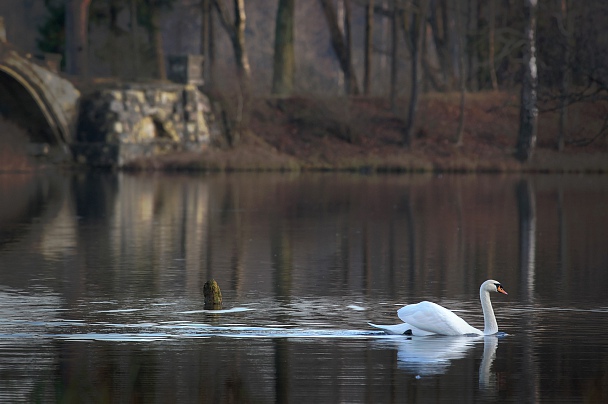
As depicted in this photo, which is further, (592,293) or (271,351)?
(592,293)

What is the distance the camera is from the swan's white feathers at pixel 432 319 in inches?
562

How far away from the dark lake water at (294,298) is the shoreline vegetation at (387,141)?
1851 cm

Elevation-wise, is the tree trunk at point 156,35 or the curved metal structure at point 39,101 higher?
the tree trunk at point 156,35

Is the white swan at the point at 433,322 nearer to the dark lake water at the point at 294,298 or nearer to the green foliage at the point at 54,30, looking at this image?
the dark lake water at the point at 294,298

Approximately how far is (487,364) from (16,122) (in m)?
44.5

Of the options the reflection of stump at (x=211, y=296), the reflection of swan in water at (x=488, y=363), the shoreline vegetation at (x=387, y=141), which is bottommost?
the reflection of swan in water at (x=488, y=363)

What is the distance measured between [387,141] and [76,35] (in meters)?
13.3

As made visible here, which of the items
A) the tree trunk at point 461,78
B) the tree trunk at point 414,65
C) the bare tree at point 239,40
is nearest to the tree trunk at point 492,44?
the tree trunk at point 461,78

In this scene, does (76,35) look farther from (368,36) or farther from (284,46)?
(368,36)

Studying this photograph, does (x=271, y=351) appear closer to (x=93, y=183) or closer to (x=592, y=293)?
(x=592, y=293)

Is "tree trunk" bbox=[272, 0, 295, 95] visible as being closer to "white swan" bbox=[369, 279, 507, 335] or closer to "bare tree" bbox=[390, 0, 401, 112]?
"bare tree" bbox=[390, 0, 401, 112]

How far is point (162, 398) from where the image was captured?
1139 cm

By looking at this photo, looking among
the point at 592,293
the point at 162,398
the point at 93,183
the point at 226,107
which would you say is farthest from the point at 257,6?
the point at 162,398

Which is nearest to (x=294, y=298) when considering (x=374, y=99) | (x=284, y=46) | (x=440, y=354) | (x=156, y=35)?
(x=440, y=354)
